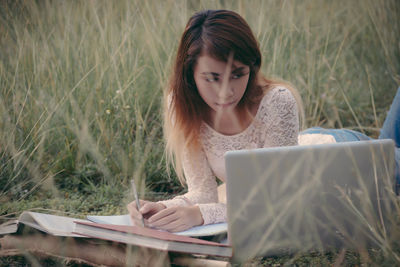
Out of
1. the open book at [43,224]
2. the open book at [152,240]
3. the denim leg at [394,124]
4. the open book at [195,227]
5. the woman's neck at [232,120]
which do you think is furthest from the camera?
the denim leg at [394,124]

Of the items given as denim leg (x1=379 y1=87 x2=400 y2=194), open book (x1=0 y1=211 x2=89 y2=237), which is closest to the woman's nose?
open book (x1=0 y1=211 x2=89 y2=237)

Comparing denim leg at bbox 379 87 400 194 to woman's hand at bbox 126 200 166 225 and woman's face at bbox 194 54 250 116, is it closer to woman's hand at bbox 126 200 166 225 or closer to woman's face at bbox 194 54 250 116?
woman's face at bbox 194 54 250 116

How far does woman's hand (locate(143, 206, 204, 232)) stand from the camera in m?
1.58

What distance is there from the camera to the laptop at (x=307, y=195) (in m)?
1.30

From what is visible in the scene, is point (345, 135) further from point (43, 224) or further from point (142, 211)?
point (43, 224)

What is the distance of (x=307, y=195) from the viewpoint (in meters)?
1.35

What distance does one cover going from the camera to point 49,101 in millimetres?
2611

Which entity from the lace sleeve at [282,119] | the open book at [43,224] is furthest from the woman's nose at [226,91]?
the open book at [43,224]

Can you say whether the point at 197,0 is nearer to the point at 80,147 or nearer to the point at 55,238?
the point at 80,147

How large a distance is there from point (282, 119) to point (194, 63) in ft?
1.46

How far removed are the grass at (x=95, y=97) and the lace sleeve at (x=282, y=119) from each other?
26 centimetres

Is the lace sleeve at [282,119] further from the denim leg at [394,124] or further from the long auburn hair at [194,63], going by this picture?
the denim leg at [394,124]

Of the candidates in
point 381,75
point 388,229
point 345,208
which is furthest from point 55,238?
point 381,75

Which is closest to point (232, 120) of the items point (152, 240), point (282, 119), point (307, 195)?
point (282, 119)
